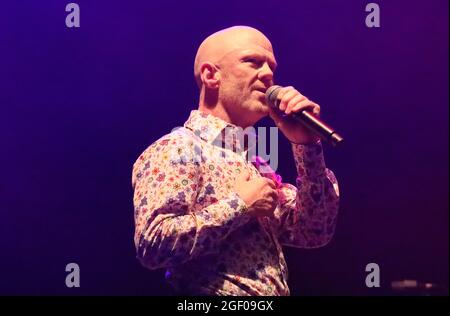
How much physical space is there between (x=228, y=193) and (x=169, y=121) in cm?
95

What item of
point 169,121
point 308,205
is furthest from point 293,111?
point 169,121

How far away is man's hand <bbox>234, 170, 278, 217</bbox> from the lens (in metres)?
1.66

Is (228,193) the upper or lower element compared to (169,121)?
lower

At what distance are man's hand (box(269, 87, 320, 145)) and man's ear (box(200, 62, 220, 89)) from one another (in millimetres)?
172

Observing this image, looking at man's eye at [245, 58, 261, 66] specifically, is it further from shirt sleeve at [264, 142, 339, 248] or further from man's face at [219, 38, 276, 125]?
shirt sleeve at [264, 142, 339, 248]

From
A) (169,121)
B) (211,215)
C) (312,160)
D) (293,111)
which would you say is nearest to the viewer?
(211,215)

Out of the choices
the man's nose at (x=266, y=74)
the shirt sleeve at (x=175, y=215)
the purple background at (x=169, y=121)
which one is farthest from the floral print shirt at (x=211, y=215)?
the purple background at (x=169, y=121)

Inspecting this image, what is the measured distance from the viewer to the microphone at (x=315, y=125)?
162 centimetres

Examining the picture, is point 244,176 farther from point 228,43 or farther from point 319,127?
point 228,43

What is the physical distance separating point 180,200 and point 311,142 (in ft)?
1.41

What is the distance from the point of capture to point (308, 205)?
1.92 metres

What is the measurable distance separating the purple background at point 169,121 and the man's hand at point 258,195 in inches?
38.0
